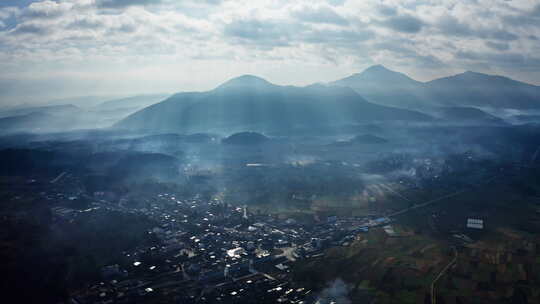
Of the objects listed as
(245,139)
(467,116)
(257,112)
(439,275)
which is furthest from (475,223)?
(467,116)

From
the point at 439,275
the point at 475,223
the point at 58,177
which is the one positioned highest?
the point at 58,177

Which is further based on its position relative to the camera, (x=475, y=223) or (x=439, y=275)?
(x=475, y=223)

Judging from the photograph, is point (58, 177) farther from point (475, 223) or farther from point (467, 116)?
point (467, 116)

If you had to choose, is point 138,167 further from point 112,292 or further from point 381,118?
point 381,118

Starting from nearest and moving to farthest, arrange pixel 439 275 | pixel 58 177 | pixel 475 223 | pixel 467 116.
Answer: pixel 439 275 → pixel 475 223 → pixel 58 177 → pixel 467 116

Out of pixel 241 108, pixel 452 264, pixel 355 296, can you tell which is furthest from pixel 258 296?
pixel 241 108

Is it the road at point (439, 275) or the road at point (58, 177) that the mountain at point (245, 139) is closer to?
the road at point (58, 177)

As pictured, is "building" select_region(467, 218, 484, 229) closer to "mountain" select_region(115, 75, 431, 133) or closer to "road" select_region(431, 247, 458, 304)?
"road" select_region(431, 247, 458, 304)

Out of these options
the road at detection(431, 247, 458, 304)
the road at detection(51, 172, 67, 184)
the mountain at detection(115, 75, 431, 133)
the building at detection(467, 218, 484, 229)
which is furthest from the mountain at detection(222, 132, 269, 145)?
the road at detection(431, 247, 458, 304)

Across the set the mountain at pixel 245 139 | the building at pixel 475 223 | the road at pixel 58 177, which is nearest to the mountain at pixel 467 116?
the mountain at pixel 245 139
